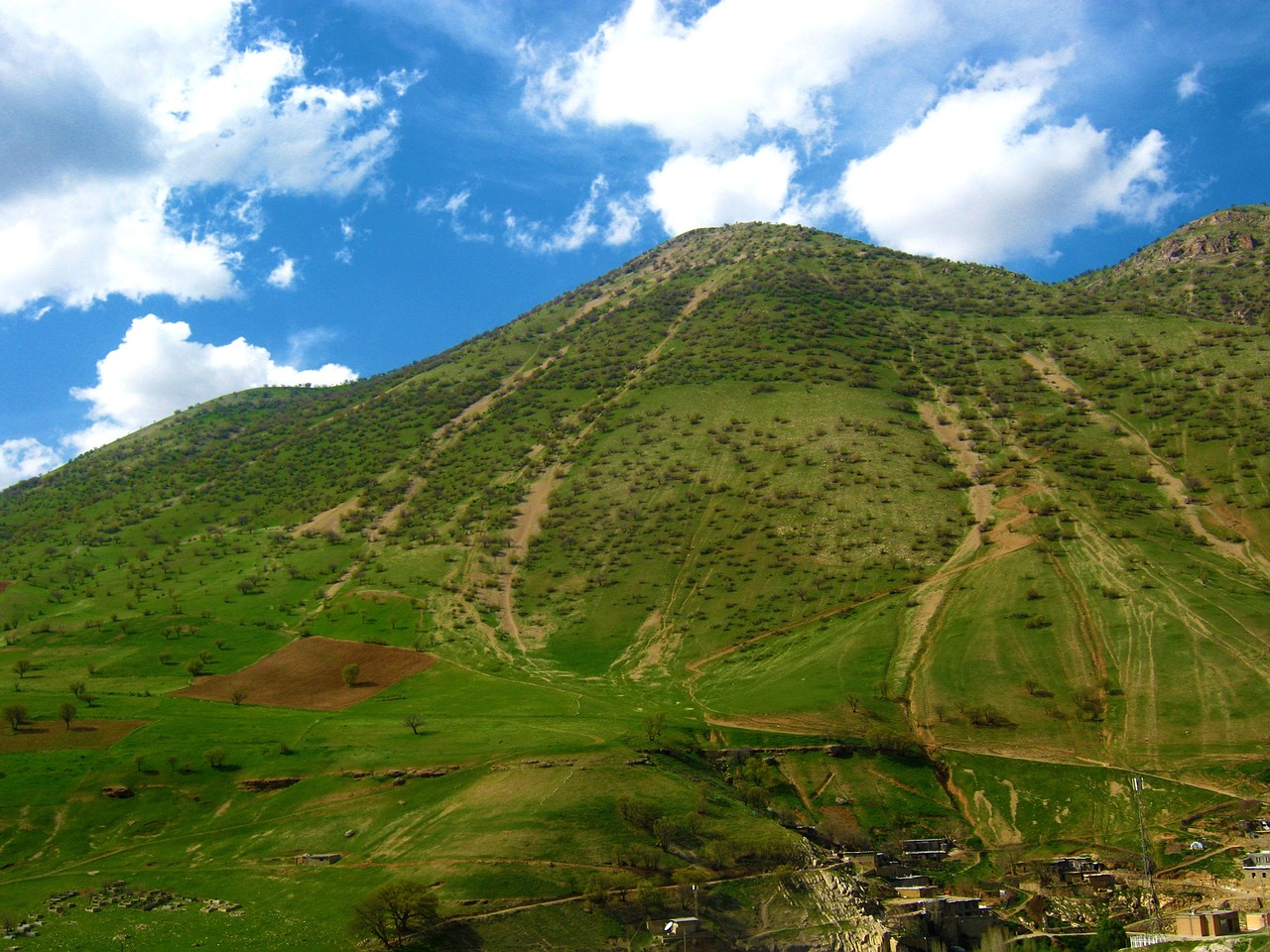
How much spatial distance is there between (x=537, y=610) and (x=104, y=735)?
60091mm

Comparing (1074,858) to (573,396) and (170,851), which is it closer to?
(170,851)

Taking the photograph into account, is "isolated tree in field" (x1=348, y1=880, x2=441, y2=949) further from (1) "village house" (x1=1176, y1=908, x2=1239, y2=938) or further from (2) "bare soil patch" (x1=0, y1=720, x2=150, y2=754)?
(1) "village house" (x1=1176, y1=908, x2=1239, y2=938)

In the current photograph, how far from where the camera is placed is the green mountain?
183 feet

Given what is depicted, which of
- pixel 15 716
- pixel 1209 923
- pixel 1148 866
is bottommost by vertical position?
pixel 1148 866

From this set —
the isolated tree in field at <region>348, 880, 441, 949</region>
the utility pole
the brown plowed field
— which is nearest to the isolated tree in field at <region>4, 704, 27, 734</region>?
the brown plowed field

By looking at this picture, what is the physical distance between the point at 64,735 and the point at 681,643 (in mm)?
64405

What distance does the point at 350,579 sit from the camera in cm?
13800

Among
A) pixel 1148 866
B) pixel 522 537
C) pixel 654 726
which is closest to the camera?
pixel 1148 866

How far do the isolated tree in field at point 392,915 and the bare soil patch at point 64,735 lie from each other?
36555 mm

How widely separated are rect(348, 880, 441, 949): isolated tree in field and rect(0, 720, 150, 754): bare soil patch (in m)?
36.6

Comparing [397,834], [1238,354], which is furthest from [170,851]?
[1238,354]

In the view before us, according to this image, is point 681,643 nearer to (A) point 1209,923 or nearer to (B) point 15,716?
(A) point 1209,923

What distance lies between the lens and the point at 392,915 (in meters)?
46.3

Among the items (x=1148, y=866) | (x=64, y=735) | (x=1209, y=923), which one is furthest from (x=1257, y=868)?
(x=64, y=735)
